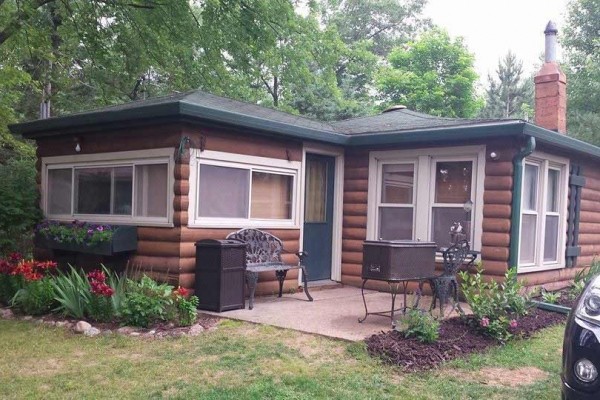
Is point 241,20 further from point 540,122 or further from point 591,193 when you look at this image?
point 591,193

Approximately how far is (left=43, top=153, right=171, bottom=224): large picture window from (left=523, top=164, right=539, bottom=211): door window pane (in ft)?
15.9

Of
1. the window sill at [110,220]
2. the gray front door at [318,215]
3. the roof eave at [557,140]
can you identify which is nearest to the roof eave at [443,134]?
the roof eave at [557,140]

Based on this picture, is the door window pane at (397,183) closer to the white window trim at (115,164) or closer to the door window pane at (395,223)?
the door window pane at (395,223)

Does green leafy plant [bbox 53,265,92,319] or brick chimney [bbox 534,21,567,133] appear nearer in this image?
green leafy plant [bbox 53,265,92,319]

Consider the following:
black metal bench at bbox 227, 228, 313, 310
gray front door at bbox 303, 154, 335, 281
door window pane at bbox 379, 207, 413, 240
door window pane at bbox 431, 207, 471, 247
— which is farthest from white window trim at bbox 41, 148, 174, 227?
door window pane at bbox 431, 207, 471, 247

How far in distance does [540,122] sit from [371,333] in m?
5.62

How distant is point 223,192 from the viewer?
7055 millimetres

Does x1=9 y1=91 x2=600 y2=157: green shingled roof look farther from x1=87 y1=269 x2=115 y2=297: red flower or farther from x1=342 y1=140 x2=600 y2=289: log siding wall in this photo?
x1=87 y1=269 x2=115 y2=297: red flower

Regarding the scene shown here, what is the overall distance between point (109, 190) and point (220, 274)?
231 cm

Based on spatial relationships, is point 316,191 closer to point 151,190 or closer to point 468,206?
point 468,206

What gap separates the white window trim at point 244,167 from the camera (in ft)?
21.8

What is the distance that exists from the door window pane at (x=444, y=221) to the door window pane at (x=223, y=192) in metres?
2.69

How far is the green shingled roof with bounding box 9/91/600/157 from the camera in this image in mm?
6489

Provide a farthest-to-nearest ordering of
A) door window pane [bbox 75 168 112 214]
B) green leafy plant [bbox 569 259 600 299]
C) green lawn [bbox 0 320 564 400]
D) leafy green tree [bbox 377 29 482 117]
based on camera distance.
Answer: leafy green tree [bbox 377 29 482 117]
green leafy plant [bbox 569 259 600 299]
door window pane [bbox 75 168 112 214]
green lawn [bbox 0 320 564 400]
